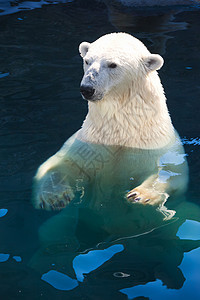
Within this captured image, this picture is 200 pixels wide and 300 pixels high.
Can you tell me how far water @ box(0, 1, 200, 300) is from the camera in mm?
3219

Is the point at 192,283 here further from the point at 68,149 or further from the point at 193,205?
the point at 68,149

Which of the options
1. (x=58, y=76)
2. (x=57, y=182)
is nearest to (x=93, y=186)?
(x=57, y=182)

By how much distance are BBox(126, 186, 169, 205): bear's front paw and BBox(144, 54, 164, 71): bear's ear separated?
1.02 metres

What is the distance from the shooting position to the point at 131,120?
4.27 m

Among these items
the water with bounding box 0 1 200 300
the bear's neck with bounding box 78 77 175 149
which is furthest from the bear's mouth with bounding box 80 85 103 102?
the water with bounding box 0 1 200 300

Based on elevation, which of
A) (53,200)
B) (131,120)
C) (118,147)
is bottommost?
(53,200)

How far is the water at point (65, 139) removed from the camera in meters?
3.22

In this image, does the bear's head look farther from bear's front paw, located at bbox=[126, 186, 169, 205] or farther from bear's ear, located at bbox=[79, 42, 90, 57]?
bear's front paw, located at bbox=[126, 186, 169, 205]

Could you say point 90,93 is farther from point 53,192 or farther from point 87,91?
point 53,192

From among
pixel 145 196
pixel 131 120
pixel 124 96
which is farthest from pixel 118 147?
pixel 145 196

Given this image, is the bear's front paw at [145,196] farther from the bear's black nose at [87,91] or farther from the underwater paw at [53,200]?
the bear's black nose at [87,91]

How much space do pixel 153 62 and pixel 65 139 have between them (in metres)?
1.34

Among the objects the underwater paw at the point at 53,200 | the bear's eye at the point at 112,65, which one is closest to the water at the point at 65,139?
the underwater paw at the point at 53,200

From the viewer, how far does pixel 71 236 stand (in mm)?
3654
